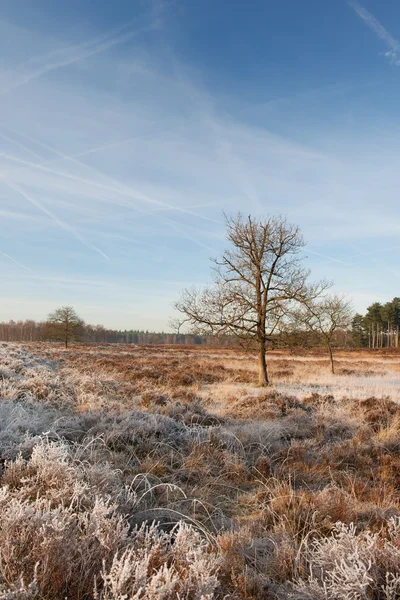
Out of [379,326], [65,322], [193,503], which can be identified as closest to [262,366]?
[193,503]

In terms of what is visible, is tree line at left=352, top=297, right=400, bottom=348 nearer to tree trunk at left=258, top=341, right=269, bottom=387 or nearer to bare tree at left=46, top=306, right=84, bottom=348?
bare tree at left=46, top=306, right=84, bottom=348

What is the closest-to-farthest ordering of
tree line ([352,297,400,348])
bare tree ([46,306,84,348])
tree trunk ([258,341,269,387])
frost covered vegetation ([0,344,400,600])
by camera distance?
frost covered vegetation ([0,344,400,600]) < tree trunk ([258,341,269,387]) < bare tree ([46,306,84,348]) < tree line ([352,297,400,348])

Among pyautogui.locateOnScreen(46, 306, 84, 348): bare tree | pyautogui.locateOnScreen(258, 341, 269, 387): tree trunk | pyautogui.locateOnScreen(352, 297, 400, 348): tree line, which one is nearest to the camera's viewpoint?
pyautogui.locateOnScreen(258, 341, 269, 387): tree trunk

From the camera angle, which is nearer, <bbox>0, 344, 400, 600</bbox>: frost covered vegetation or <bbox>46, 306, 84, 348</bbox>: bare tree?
<bbox>0, 344, 400, 600</bbox>: frost covered vegetation

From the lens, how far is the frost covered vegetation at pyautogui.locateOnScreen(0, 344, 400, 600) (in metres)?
2.13

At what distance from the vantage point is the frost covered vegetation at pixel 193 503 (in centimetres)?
213

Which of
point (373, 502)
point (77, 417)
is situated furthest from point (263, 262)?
point (373, 502)

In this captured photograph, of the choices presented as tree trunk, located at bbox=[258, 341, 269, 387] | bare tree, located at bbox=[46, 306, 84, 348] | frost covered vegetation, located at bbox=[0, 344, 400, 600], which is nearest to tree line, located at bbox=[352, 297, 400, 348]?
bare tree, located at bbox=[46, 306, 84, 348]

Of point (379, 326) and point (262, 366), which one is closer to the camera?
point (262, 366)

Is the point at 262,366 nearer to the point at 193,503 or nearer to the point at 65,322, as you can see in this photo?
the point at 193,503

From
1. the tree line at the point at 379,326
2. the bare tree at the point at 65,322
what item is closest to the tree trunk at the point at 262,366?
the bare tree at the point at 65,322

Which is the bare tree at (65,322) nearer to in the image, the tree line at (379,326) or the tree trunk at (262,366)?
the tree trunk at (262,366)

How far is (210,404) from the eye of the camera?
1041cm

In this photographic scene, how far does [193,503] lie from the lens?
363 cm
